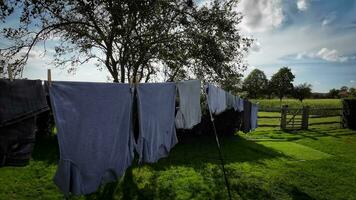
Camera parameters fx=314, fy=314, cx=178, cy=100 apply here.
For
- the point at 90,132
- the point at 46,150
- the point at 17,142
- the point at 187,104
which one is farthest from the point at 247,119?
the point at 17,142

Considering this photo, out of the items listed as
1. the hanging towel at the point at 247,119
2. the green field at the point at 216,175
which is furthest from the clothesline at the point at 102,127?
the hanging towel at the point at 247,119

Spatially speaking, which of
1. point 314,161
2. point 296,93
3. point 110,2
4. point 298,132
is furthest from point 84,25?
point 296,93

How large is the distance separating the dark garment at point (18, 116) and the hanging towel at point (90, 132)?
0.20 m

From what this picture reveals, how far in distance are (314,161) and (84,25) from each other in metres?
9.08

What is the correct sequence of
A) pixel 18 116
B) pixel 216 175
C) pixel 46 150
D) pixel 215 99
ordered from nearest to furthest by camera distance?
pixel 18 116 → pixel 215 99 → pixel 216 175 → pixel 46 150

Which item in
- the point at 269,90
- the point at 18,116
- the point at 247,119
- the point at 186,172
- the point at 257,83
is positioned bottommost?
the point at 186,172

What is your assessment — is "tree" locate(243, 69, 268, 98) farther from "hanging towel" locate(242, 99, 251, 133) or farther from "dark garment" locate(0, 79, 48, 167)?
"dark garment" locate(0, 79, 48, 167)

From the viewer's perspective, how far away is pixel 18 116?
347cm

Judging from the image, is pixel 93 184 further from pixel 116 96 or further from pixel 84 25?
pixel 84 25

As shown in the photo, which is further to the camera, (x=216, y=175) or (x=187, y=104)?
(x=216, y=175)

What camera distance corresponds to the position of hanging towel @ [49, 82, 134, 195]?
3803 millimetres

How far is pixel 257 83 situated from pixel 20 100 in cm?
8978

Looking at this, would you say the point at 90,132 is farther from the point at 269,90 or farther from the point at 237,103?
the point at 269,90

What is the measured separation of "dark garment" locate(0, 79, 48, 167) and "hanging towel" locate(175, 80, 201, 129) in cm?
293
